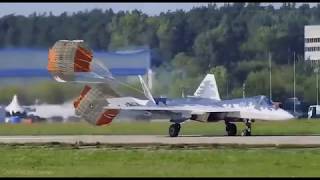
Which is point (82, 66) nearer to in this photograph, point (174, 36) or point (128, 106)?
point (128, 106)

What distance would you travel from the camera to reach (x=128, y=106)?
145 feet

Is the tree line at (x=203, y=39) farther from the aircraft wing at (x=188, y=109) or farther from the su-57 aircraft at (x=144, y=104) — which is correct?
the aircraft wing at (x=188, y=109)

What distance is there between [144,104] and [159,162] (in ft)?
71.3

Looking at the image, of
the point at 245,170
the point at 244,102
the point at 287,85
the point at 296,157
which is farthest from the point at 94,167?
the point at 287,85

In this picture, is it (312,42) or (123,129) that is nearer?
(123,129)

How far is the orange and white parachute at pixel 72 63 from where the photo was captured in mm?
43438

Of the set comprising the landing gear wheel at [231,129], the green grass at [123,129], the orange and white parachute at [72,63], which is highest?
the orange and white parachute at [72,63]

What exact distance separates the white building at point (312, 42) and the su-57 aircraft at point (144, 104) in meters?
52.1

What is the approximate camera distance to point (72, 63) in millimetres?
43594

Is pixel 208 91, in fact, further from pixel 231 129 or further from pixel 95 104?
pixel 95 104

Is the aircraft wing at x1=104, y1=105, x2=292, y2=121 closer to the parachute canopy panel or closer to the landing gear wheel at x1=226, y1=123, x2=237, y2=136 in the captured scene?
the landing gear wheel at x1=226, y1=123, x2=237, y2=136

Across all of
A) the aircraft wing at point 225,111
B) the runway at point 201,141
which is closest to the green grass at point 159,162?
the runway at point 201,141

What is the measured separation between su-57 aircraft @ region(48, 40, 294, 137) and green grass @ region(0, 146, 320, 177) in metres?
13.6

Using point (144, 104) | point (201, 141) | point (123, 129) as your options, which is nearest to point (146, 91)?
point (144, 104)
